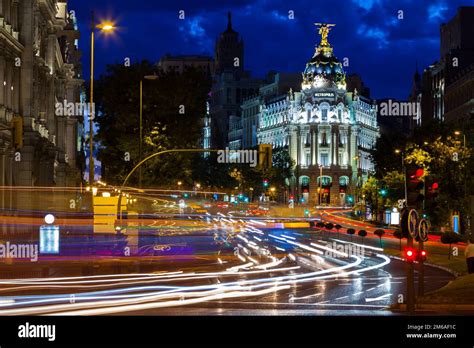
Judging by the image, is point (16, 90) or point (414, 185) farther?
point (16, 90)

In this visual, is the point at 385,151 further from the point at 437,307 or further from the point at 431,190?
the point at 437,307

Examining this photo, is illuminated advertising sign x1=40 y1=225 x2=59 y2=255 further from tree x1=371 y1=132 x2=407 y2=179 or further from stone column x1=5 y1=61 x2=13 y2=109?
tree x1=371 y1=132 x2=407 y2=179

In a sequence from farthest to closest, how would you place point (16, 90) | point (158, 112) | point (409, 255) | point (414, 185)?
point (158, 112) < point (16, 90) < point (414, 185) < point (409, 255)

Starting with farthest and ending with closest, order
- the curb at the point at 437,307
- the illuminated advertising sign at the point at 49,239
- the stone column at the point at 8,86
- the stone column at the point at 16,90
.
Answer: the stone column at the point at 16,90
the stone column at the point at 8,86
the illuminated advertising sign at the point at 49,239
the curb at the point at 437,307

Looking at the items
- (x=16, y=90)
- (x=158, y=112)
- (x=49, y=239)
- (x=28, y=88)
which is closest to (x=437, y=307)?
(x=49, y=239)

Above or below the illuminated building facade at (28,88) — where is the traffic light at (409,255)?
below

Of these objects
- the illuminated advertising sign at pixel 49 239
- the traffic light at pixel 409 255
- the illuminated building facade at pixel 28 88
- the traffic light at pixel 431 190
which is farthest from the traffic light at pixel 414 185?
the illuminated building facade at pixel 28 88

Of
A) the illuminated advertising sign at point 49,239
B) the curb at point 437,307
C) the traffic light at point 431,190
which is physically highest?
the traffic light at point 431,190

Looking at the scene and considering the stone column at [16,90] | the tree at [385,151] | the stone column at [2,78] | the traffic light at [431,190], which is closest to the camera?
the traffic light at [431,190]

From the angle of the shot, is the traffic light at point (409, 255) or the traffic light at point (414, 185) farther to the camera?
the traffic light at point (414, 185)

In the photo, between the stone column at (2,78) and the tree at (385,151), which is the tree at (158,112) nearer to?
the stone column at (2,78)

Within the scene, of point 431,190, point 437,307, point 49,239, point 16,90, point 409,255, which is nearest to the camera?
point 409,255

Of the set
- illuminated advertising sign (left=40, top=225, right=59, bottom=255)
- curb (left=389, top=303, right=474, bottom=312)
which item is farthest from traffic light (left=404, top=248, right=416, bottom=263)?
illuminated advertising sign (left=40, top=225, right=59, bottom=255)

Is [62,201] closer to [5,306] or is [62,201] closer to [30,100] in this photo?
[30,100]
